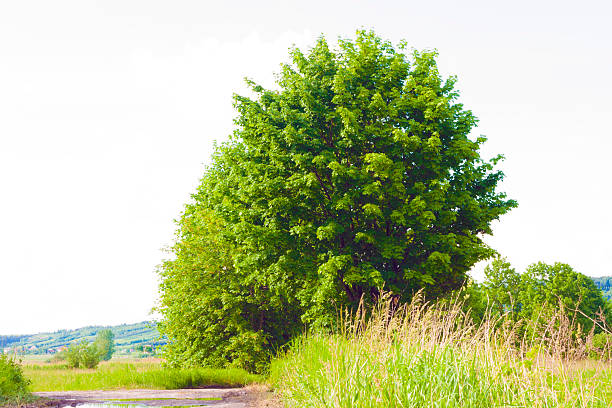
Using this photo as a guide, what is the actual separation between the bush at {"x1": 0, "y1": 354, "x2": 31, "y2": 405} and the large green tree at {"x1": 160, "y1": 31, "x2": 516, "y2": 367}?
8.44 meters

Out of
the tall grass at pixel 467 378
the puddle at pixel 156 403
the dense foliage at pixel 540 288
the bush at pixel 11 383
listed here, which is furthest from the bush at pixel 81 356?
the dense foliage at pixel 540 288

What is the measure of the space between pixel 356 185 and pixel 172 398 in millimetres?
9296

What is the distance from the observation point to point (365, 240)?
1834cm

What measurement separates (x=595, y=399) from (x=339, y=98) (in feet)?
45.1

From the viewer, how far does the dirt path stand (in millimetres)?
12164

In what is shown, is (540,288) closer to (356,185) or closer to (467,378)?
(356,185)

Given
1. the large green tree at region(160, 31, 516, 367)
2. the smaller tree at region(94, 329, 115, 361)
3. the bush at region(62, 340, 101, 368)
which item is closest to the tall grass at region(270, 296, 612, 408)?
the large green tree at region(160, 31, 516, 367)

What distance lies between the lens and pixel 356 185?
1816 centimetres

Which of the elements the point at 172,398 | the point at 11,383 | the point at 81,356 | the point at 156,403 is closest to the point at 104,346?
the point at 81,356

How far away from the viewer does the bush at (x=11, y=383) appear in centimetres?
1155

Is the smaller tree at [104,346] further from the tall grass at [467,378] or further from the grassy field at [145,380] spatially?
the tall grass at [467,378]

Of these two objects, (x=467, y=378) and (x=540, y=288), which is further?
(x=540, y=288)

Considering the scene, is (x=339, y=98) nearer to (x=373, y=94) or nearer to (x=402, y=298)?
(x=373, y=94)

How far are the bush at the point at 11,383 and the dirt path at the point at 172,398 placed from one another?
73 centimetres
